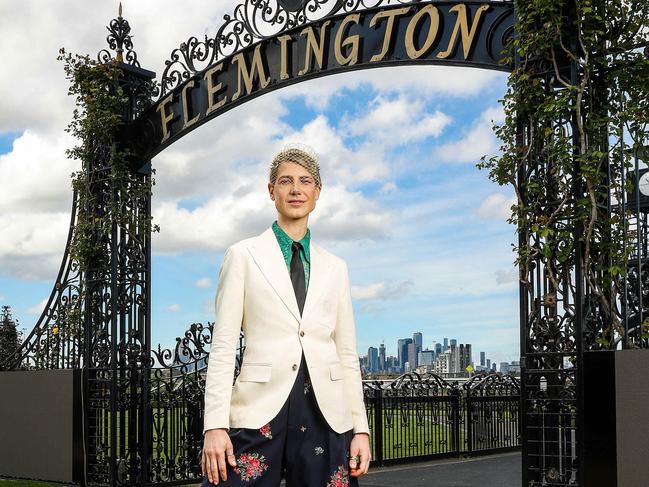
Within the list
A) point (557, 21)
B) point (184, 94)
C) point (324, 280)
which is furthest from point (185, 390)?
point (324, 280)

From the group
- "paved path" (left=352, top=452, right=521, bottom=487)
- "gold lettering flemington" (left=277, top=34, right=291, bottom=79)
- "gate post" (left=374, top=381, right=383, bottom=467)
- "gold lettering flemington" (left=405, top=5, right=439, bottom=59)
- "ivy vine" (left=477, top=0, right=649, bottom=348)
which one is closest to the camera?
"ivy vine" (left=477, top=0, right=649, bottom=348)

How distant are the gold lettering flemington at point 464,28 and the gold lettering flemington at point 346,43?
94cm

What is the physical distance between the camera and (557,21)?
581cm

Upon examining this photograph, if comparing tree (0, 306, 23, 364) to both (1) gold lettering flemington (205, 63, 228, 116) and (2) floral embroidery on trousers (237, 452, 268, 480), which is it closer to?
(1) gold lettering flemington (205, 63, 228, 116)

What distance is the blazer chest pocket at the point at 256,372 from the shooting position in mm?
3059

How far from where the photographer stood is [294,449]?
3.06 m

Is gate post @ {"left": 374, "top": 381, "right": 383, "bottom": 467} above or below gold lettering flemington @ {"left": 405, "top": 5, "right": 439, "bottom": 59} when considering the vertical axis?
below

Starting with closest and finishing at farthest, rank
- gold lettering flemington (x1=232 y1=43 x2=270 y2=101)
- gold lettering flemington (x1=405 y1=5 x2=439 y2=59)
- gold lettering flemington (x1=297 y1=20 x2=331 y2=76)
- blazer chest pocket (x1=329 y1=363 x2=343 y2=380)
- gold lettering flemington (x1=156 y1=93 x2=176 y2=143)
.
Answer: blazer chest pocket (x1=329 y1=363 x2=343 y2=380) < gold lettering flemington (x1=405 y1=5 x2=439 y2=59) < gold lettering flemington (x1=297 y1=20 x2=331 y2=76) < gold lettering flemington (x1=232 y1=43 x2=270 y2=101) < gold lettering flemington (x1=156 y1=93 x2=176 y2=143)

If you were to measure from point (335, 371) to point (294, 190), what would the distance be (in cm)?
68

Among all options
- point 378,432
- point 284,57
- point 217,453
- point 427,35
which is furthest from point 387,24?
point 378,432

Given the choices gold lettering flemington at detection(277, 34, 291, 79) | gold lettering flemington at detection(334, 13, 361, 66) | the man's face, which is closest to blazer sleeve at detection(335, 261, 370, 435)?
the man's face

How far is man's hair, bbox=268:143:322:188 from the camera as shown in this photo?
322 centimetres

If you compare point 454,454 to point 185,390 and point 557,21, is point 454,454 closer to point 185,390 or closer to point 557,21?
point 185,390

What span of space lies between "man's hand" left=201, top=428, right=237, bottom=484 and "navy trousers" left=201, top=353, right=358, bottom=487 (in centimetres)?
4
